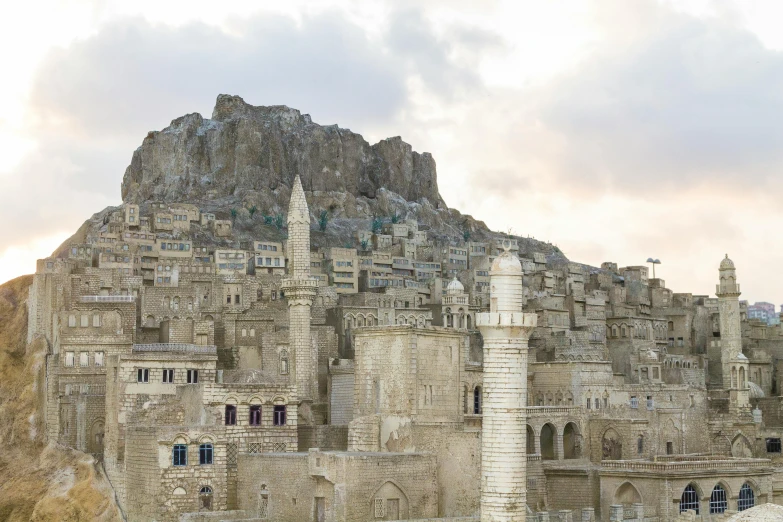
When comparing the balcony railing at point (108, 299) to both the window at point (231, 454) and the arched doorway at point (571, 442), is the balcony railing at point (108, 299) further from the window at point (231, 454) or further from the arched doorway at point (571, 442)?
the arched doorway at point (571, 442)

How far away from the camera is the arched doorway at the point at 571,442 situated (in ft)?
164

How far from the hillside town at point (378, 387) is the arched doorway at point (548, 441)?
3.5 inches

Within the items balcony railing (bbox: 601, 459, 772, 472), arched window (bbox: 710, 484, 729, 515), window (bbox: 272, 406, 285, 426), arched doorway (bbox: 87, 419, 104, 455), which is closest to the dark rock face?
arched doorway (bbox: 87, 419, 104, 455)

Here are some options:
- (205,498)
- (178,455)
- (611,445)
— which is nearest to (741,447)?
(611,445)

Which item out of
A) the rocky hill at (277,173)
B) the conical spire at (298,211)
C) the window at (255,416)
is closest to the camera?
the window at (255,416)

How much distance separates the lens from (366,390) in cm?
4288

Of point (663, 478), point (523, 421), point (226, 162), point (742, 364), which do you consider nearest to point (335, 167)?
point (226, 162)

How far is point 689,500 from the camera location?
43.1 m

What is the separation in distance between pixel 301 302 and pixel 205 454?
1055 centimetres

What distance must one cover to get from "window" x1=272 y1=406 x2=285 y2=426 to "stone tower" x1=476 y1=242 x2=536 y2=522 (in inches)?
540

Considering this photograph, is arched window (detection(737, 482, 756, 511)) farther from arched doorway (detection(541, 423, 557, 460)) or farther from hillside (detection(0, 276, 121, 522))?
hillside (detection(0, 276, 121, 522))

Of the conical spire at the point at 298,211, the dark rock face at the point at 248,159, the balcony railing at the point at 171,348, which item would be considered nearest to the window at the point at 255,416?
the balcony railing at the point at 171,348

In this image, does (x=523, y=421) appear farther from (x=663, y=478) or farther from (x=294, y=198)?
(x=294, y=198)

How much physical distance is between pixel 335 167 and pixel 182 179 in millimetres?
12716
